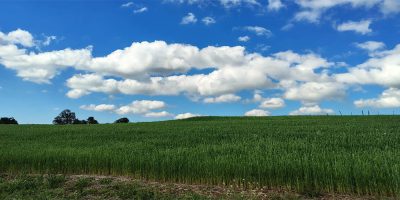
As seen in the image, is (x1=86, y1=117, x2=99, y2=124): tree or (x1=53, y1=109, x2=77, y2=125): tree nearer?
(x1=86, y1=117, x2=99, y2=124): tree

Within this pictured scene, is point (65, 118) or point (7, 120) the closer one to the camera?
point (7, 120)

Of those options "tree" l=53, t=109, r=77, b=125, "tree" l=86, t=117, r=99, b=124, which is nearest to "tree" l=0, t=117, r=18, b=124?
"tree" l=86, t=117, r=99, b=124

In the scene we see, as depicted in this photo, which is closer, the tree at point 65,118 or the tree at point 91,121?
the tree at point 91,121

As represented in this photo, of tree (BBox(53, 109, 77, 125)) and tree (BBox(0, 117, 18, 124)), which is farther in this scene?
tree (BBox(53, 109, 77, 125))

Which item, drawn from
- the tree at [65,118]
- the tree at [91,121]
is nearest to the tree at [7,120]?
the tree at [91,121]

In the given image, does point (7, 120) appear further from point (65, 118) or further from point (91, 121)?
point (65, 118)

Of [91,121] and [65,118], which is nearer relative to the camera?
[91,121]

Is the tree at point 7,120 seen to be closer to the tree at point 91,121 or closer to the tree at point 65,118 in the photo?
the tree at point 91,121

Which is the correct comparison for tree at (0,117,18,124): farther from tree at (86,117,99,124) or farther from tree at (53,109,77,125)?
tree at (53,109,77,125)

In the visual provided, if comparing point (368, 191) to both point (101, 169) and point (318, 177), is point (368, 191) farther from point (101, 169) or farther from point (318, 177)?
point (101, 169)

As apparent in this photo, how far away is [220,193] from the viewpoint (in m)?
10.7

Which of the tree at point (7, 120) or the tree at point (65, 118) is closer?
the tree at point (7, 120)

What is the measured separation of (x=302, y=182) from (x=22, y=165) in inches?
415

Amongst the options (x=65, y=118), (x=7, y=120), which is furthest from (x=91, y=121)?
(x=65, y=118)
